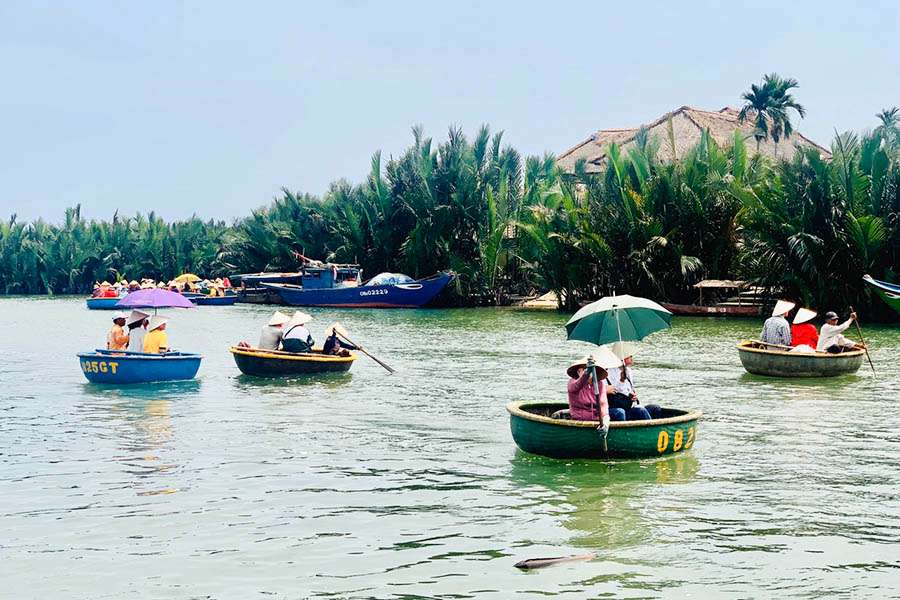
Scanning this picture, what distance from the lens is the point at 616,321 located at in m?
14.3

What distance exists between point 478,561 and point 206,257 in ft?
232

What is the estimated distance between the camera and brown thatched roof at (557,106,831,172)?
2271 inches

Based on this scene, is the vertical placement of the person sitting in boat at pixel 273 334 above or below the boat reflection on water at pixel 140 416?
above

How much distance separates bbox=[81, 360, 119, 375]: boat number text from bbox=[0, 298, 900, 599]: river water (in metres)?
0.48

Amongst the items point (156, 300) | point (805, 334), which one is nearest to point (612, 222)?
point (805, 334)

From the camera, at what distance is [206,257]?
77312 millimetres

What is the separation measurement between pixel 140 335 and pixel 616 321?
9.39 m

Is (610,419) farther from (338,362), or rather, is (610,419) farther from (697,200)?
(697,200)

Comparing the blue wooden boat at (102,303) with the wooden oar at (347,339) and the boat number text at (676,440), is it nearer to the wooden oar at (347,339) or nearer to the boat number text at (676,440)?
the wooden oar at (347,339)

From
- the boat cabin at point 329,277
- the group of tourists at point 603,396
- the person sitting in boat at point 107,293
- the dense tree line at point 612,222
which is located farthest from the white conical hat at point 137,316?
the person sitting in boat at point 107,293

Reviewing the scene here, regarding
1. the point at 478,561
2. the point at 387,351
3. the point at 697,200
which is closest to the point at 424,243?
the point at 697,200

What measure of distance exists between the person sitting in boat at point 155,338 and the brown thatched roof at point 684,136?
1500 inches

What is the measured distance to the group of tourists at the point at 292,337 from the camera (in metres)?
21.0

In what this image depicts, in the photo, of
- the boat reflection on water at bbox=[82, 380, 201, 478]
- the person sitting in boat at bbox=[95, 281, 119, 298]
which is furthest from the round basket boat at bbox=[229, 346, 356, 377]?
the person sitting in boat at bbox=[95, 281, 119, 298]
